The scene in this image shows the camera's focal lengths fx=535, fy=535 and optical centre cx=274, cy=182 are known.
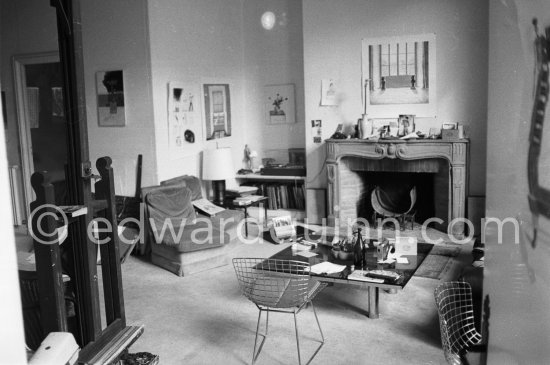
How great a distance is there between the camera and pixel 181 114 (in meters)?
6.58

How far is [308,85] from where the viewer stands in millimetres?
7098

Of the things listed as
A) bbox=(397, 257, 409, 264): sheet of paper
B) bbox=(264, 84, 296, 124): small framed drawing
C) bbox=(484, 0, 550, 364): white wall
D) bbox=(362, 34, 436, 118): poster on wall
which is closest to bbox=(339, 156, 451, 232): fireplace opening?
bbox=(362, 34, 436, 118): poster on wall

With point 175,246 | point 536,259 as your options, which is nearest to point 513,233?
point 536,259

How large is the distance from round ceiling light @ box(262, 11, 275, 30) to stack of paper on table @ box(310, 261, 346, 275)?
14.6 ft

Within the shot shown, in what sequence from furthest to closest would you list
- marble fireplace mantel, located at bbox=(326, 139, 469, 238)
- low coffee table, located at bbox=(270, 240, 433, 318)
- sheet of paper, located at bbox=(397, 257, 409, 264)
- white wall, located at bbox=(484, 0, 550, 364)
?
marble fireplace mantel, located at bbox=(326, 139, 469, 238), sheet of paper, located at bbox=(397, 257, 409, 264), low coffee table, located at bbox=(270, 240, 433, 318), white wall, located at bbox=(484, 0, 550, 364)

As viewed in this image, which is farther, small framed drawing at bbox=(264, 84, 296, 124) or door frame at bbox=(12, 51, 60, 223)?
small framed drawing at bbox=(264, 84, 296, 124)

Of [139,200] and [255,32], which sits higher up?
[255,32]

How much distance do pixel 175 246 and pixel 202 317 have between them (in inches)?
48.1

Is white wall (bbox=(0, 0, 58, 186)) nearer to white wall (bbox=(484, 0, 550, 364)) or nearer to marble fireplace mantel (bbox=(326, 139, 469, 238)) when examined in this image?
marble fireplace mantel (bbox=(326, 139, 469, 238))

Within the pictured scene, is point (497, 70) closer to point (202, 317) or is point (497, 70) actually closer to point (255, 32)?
point (202, 317)

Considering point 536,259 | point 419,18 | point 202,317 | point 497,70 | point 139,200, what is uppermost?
point 419,18

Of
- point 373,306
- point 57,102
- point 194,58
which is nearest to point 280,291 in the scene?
point 373,306

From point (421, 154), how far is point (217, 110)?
110 inches

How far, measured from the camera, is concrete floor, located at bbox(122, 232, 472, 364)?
11.7 feet
